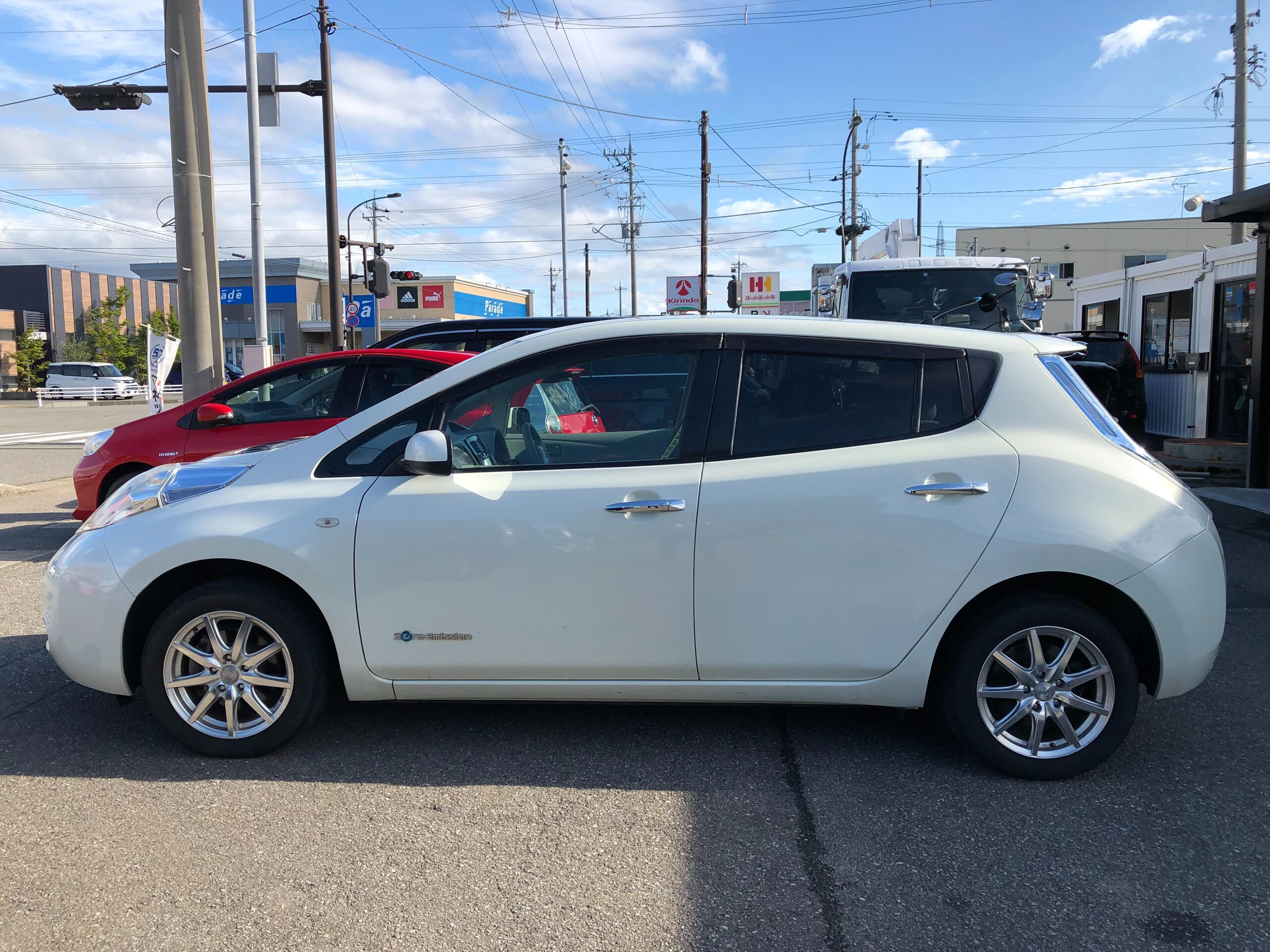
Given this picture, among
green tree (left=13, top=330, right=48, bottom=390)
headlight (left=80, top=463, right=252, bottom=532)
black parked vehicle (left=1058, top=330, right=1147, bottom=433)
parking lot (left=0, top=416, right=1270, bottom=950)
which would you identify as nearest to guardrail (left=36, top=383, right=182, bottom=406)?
green tree (left=13, top=330, right=48, bottom=390)

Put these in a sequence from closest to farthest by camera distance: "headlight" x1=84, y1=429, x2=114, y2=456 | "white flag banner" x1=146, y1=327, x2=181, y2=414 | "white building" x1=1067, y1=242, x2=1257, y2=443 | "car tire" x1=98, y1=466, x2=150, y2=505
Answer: "car tire" x1=98, y1=466, x2=150, y2=505, "headlight" x1=84, y1=429, x2=114, y2=456, "white building" x1=1067, y1=242, x2=1257, y2=443, "white flag banner" x1=146, y1=327, x2=181, y2=414

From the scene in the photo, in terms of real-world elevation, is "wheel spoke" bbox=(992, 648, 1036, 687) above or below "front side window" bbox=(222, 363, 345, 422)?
below

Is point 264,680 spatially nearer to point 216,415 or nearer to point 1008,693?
point 1008,693

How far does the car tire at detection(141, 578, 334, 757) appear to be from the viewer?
3783mm

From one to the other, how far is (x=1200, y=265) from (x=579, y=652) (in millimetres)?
14421

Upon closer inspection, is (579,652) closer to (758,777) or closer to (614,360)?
(758,777)

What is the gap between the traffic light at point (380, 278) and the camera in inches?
770

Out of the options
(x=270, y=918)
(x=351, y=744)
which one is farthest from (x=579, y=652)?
(x=270, y=918)

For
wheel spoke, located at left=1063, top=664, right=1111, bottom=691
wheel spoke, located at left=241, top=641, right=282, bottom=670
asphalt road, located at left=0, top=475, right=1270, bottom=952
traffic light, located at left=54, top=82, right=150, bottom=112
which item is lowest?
asphalt road, located at left=0, top=475, right=1270, bottom=952

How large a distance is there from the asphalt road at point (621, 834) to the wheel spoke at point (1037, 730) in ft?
0.46

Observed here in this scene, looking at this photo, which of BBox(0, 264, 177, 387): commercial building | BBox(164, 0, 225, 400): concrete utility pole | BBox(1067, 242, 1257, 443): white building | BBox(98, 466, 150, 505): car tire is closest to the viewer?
BBox(98, 466, 150, 505): car tire

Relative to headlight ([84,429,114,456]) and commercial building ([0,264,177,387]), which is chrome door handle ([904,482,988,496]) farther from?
commercial building ([0,264,177,387])

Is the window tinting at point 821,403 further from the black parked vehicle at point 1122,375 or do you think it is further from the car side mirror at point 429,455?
the black parked vehicle at point 1122,375

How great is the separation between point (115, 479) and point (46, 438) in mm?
16159
